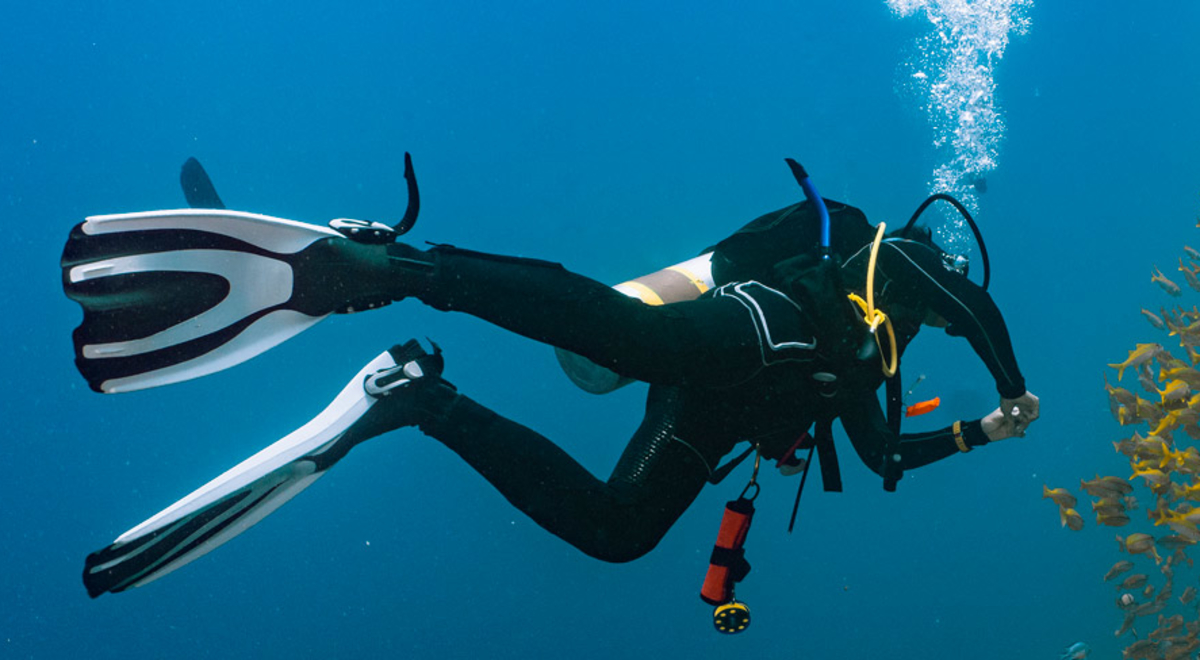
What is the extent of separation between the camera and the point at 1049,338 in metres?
30.9

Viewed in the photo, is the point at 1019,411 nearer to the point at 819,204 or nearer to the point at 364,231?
the point at 819,204

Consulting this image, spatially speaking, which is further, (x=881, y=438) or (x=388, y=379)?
(x=881, y=438)

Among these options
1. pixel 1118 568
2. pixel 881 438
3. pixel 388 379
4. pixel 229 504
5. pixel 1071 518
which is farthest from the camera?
pixel 1118 568

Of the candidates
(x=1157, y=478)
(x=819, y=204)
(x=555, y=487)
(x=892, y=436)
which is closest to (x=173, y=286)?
(x=555, y=487)

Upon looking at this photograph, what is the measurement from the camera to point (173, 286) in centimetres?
247

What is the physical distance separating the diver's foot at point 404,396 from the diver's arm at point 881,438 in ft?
6.28

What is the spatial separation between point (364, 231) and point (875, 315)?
1.85 meters

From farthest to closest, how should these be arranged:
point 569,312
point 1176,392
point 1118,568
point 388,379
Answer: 1. point 1118,568
2. point 1176,392
3. point 388,379
4. point 569,312

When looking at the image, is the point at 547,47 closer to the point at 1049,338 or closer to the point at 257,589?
the point at 257,589

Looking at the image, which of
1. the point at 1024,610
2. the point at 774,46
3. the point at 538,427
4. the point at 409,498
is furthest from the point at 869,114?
the point at 409,498

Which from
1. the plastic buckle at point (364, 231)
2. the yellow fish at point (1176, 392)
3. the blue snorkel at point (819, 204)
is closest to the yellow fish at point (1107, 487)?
the yellow fish at point (1176, 392)

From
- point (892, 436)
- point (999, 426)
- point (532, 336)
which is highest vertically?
point (999, 426)

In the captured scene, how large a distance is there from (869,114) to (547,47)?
33.3ft

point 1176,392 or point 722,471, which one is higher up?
point 1176,392
